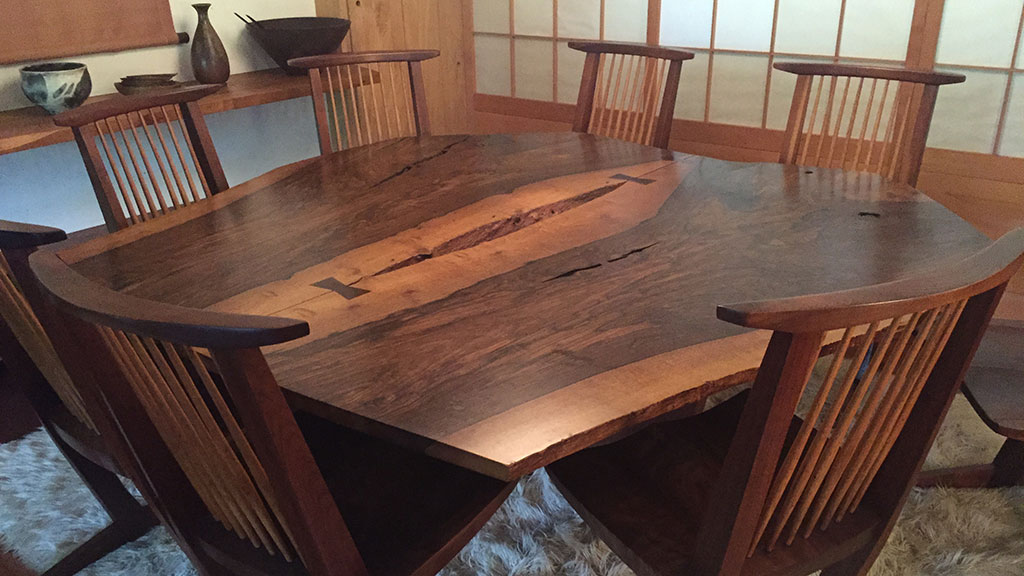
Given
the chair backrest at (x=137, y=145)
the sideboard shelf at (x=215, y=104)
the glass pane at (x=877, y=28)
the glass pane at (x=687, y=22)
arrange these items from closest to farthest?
the chair backrest at (x=137, y=145) < the sideboard shelf at (x=215, y=104) < the glass pane at (x=877, y=28) < the glass pane at (x=687, y=22)

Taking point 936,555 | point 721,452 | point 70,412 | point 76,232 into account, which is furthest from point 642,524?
point 76,232

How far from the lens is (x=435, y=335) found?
1.12 meters

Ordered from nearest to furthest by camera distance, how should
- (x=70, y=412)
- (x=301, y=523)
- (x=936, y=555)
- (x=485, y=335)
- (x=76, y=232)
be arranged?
(x=301, y=523) → (x=485, y=335) → (x=70, y=412) → (x=936, y=555) → (x=76, y=232)

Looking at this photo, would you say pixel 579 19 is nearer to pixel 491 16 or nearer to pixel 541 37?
pixel 541 37

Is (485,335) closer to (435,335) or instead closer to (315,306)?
(435,335)

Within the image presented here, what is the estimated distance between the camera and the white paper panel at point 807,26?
2734mm

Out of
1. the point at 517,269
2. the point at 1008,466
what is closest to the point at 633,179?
the point at 517,269

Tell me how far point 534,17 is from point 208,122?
155 cm

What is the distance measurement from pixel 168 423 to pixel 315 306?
30 centimetres

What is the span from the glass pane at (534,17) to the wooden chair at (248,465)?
2.64 metres

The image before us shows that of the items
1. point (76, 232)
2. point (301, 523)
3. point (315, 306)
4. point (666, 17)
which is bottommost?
point (76, 232)

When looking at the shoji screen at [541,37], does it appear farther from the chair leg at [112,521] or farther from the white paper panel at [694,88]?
the chair leg at [112,521]

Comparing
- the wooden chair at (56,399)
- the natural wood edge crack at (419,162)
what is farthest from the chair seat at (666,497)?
the natural wood edge crack at (419,162)

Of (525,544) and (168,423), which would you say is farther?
(525,544)
